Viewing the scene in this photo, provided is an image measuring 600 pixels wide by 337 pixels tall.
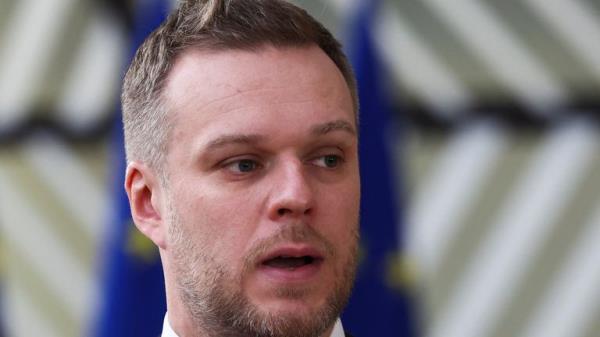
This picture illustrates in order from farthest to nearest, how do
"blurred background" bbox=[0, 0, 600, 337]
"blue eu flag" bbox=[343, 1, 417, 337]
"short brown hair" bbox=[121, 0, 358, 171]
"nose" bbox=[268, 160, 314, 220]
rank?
"blurred background" bbox=[0, 0, 600, 337] < "blue eu flag" bbox=[343, 1, 417, 337] < "short brown hair" bbox=[121, 0, 358, 171] < "nose" bbox=[268, 160, 314, 220]

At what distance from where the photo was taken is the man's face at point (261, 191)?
1300 mm

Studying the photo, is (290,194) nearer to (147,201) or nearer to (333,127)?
(333,127)

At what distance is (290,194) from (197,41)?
263 millimetres

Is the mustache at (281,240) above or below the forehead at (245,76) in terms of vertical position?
below

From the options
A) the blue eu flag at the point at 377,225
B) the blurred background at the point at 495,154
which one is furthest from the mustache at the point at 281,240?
the blurred background at the point at 495,154

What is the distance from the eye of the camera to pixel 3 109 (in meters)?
3.72

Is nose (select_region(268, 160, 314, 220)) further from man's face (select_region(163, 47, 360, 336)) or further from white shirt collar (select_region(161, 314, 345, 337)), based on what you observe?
white shirt collar (select_region(161, 314, 345, 337))

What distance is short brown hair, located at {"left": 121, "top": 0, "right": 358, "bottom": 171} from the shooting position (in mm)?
1402

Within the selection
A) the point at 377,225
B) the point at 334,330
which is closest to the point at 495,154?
the point at 377,225

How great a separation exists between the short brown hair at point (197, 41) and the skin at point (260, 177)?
0.06 ft

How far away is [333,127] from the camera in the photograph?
4.49ft

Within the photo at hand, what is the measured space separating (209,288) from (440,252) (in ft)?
7.21

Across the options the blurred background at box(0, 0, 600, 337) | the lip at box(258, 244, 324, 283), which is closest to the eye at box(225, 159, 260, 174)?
the lip at box(258, 244, 324, 283)

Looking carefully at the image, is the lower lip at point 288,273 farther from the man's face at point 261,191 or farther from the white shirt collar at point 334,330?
the white shirt collar at point 334,330
